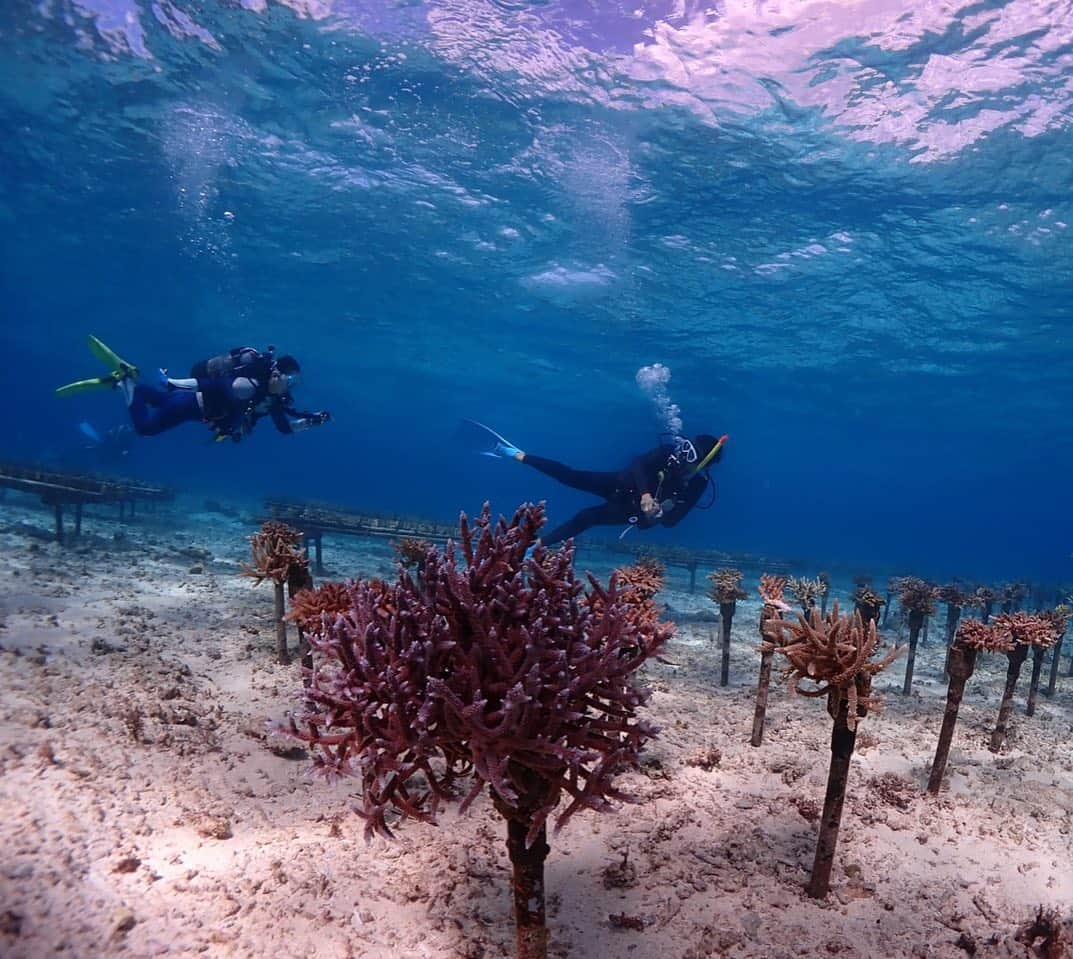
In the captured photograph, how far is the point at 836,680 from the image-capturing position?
3.88 m

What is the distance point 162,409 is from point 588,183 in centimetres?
1555

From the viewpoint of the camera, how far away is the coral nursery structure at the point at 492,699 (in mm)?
2844

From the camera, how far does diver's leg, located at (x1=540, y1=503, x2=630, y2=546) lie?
13602mm

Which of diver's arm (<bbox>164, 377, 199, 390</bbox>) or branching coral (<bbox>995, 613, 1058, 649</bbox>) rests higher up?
diver's arm (<bbox>164, 377, 199, 390</bbox>)

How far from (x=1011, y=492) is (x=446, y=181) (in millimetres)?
110552

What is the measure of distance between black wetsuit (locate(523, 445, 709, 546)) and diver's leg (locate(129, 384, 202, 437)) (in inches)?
275

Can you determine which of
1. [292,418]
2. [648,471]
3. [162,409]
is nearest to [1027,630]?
[648,471]

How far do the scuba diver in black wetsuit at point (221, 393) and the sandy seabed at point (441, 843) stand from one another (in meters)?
4.54

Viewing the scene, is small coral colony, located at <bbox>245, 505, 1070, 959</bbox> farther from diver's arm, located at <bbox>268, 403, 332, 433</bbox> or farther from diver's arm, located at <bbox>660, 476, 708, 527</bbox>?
diver's arm, located at <bbox>660, 476, 708, 527</bbox>

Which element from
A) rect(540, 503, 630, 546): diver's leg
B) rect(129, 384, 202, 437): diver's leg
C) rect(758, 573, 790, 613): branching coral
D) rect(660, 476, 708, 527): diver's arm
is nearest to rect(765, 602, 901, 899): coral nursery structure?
rect(758, 573, 790, 613): branching coral

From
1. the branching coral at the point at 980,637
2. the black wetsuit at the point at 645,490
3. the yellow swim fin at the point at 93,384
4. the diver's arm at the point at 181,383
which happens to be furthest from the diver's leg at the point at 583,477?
A: the yellow swim fin at the point at 93,384

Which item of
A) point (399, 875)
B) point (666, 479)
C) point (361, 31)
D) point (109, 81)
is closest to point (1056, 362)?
point (666, 479)

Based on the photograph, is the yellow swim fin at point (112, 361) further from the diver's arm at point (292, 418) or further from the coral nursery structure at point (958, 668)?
the coral nursery structure at point (958, 668)

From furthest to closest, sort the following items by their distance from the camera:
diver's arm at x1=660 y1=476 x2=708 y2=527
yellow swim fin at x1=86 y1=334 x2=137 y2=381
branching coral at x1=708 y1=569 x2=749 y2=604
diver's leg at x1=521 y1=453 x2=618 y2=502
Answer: diver's leg at x1=521 y1=453 x2=618 y2=502 < diver's arm at x1=660 y1=476 x2=708 y2=527 < yellow swim fin at x1=86 y1=334 x2=137 y2=381 < branching coral at x1=708 y1=569 x2=749 y2=604
